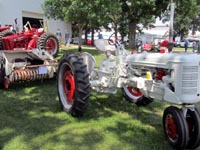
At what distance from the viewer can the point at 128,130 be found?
421 cm

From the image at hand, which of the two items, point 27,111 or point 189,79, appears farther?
point 27,111

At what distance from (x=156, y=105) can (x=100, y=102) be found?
112 cm

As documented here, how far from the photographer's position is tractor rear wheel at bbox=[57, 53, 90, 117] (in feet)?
14.4

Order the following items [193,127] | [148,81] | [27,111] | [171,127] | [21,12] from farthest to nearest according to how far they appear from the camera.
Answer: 1. [21,12]
2. [27,111]
3. [148,81]
4. [171,127]
5. [193,127]

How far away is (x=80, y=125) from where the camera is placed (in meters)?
4.33

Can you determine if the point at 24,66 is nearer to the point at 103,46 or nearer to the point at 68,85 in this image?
the point at 68,85

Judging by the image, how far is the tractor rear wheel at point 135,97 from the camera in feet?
17.5

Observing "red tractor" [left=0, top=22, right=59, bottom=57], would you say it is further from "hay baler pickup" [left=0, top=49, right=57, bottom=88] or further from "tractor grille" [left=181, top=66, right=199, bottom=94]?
"tractor grille" [left=181, top=66, right=199, bottom=94]

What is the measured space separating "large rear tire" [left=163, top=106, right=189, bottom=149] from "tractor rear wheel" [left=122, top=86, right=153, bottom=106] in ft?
4.91

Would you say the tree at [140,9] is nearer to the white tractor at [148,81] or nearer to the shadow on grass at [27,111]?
the shadow on grass at [27,111]

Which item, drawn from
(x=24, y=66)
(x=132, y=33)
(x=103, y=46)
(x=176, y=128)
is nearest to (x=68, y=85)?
(x=103, y=46)

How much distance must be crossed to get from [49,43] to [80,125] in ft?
20.8

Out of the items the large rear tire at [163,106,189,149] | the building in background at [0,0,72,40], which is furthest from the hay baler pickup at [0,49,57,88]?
the building in background at [0,0,72,40]

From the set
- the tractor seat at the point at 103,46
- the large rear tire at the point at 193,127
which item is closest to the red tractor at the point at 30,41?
the tractor seat at the point at 103,46
